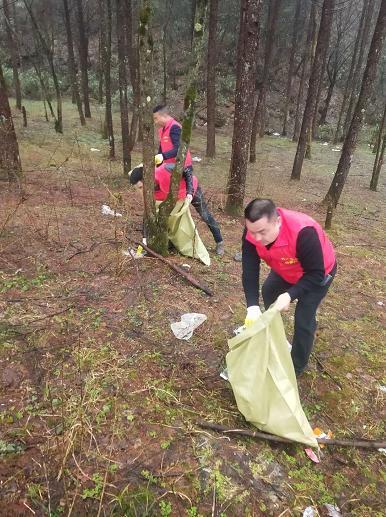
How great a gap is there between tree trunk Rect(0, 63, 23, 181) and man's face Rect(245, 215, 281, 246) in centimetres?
545

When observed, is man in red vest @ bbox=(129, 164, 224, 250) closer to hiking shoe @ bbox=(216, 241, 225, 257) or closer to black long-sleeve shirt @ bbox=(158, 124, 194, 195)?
black long-sleeve shirt @ bbox=(158, 124, 194, 195)

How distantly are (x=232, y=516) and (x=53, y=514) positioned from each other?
857 millimetres

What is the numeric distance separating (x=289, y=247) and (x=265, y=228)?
9.6 inches

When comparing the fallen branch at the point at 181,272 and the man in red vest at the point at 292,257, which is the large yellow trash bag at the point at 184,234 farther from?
Result: the man in red vest at the point at 292,257

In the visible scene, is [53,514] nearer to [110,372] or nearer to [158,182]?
[110,372]

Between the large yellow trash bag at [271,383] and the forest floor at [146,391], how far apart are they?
0.16 metres

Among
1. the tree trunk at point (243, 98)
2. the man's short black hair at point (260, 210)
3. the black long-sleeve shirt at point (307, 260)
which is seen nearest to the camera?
the man's short black hair at point (260, 210)

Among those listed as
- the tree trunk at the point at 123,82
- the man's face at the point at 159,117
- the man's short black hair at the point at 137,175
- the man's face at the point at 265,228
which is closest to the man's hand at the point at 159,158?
the man's short black hair at the point at 137,175

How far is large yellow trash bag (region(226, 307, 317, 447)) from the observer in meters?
2.25

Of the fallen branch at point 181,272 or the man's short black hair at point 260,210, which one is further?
Answer: the fallen branch at point 181,272

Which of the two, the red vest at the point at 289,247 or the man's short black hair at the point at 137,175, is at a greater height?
the red vest at the point at 289,247

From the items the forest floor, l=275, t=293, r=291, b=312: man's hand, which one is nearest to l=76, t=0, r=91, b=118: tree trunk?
the forest floor

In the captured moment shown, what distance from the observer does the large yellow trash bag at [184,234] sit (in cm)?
439

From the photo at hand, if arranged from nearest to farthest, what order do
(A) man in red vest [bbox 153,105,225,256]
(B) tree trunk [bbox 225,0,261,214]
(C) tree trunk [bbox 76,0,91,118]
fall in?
1. (A) man in red vest [bbox 153,105,225,256]
2. (B) tree trunk [bbox 225,0,261,214]
3. (C) tree trunk [bbox 76,0,91,118]
